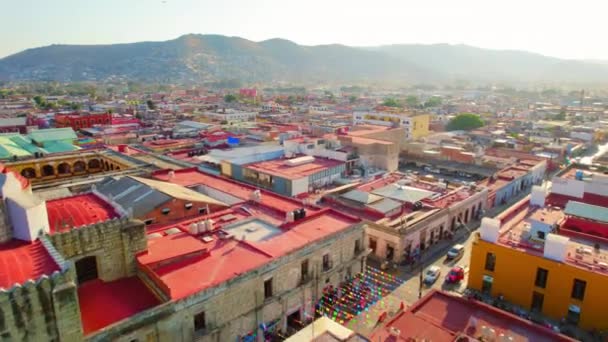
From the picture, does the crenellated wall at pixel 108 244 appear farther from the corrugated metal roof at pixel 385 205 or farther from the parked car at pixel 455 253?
the parked car at pixel 455 253

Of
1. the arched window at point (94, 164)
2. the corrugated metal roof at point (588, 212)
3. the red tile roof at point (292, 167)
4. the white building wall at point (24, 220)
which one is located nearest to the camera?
the white building wall at point (24, 220)

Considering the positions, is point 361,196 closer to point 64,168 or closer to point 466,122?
point 64,168

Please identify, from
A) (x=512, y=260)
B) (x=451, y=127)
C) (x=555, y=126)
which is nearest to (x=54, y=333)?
(x=512, y=260)

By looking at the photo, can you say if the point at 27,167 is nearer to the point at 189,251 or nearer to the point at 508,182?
the point at 189,251

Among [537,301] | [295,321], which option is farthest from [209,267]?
[537,301]

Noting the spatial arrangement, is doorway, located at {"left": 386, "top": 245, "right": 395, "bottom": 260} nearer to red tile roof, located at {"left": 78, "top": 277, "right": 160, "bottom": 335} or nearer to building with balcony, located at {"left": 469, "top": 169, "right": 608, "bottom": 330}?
building with balcony, located at {"left": 469, "top": 169, "right": 608, "bottom": 330}

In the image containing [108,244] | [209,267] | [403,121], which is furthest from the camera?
[403,121]

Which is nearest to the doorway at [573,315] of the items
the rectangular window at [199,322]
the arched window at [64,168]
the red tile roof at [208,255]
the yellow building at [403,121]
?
the red tile roof at [208,255]
